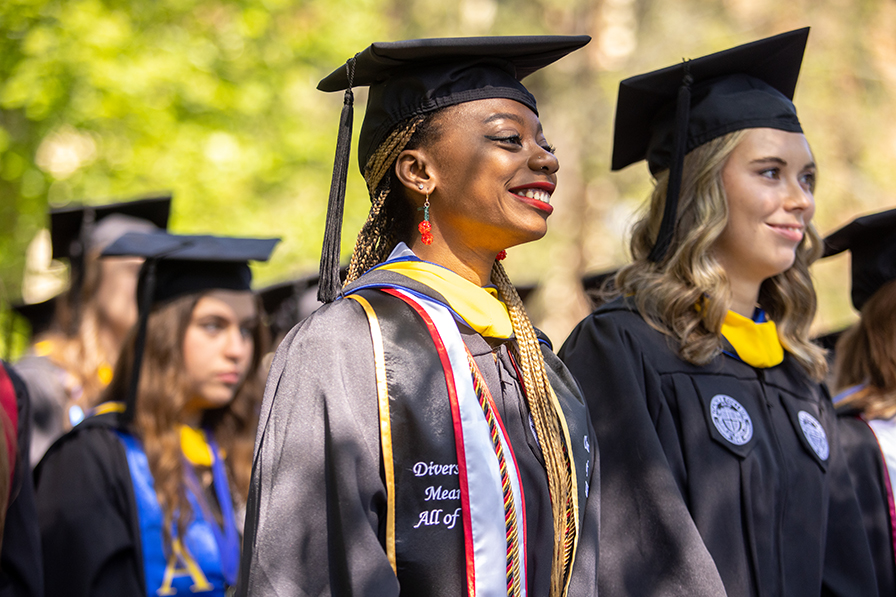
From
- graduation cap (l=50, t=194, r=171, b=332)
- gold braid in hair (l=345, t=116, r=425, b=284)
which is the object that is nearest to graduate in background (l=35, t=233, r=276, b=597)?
graduation cap (l=50, t=194, r=171, b=332)

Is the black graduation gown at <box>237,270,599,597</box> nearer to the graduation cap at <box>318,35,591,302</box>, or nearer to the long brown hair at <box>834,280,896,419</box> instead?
the graduation cap at <box>318,35,591,302</box>

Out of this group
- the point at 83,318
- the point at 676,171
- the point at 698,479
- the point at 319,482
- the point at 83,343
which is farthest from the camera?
the point at 83,318

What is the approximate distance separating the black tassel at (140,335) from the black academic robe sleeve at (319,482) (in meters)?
1.96

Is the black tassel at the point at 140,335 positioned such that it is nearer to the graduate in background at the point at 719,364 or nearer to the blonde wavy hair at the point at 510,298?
the blonde wavy hair at the point at 510,298

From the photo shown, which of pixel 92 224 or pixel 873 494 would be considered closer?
pixel 873 494

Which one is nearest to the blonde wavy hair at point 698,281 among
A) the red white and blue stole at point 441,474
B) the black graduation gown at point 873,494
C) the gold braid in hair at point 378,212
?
the black graduation gown at point 873,494

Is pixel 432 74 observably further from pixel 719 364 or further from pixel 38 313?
pixel 38 313

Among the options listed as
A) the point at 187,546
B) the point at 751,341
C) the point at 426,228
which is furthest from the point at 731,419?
the point at 187,546

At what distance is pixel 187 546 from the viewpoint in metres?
3.62

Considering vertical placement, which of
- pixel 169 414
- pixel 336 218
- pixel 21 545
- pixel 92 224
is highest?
pixel 92 224

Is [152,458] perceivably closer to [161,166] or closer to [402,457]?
[402,457]

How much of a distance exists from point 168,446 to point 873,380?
301 centimetres

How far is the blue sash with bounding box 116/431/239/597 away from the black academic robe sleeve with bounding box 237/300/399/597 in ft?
5.58

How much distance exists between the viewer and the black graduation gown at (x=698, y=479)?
8.35 feet
